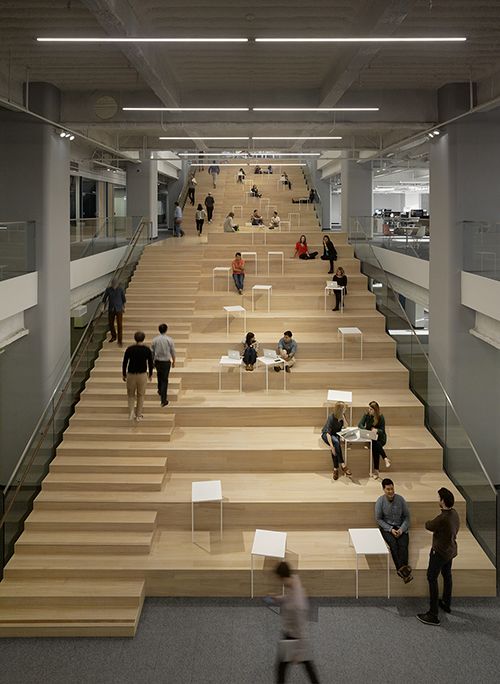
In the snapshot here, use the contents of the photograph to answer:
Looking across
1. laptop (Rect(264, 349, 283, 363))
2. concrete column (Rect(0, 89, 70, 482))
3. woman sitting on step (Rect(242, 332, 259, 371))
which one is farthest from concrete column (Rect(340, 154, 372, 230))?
concrete column (Rect(0, 89, 70, 482))

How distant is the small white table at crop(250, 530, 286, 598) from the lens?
327 inches

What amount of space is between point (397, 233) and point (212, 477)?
1189cm

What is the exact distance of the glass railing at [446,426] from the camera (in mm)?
9594

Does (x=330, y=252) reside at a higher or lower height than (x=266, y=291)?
higher

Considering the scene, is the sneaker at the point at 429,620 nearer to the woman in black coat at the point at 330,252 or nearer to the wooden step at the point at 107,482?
the wooden step at the point at 107,482

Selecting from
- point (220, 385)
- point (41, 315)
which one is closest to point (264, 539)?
point (220, 385)

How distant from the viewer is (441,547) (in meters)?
8.22

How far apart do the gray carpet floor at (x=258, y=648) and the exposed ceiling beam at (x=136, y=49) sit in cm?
725

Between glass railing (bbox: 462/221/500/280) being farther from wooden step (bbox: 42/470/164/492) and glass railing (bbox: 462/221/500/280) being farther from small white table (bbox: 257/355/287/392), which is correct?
wooden step (bbox: 42/470/164/492)

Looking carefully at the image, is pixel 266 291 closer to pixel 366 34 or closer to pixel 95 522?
pixel 95 522

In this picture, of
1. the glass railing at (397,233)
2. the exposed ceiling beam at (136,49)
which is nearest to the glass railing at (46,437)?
the exposed ceiling beam at (136,49)

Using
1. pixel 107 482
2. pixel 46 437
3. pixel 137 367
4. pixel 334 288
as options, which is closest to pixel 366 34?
pixel 137 367

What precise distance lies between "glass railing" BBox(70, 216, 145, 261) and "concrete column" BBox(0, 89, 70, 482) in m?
1.85

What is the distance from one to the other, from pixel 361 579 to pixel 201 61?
865 cm
